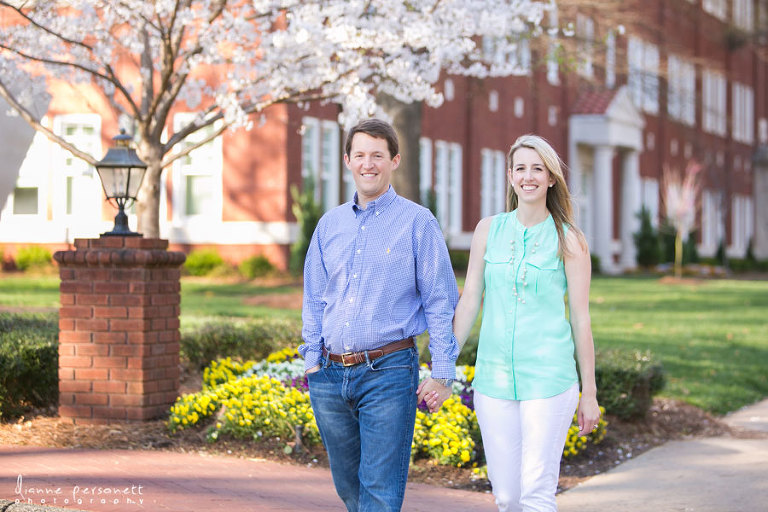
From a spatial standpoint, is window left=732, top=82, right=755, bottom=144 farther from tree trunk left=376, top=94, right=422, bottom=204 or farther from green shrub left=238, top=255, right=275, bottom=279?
tree trunk left=376, top=94, right=422, bottom=204

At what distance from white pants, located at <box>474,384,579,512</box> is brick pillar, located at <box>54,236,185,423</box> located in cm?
391

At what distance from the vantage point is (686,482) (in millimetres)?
7113

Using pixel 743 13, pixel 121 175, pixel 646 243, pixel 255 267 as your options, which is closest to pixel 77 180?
pixel 255 267

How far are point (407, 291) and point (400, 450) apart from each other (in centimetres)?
61

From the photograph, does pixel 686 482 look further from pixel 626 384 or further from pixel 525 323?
pixel 525 323

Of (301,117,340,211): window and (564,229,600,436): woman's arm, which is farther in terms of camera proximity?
(301,117,340,211): window

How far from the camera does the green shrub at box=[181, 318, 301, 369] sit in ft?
31.8

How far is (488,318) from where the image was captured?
4.55 metres

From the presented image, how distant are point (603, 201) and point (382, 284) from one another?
31.3 meters

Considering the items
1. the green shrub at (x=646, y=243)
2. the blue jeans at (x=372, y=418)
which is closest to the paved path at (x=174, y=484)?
the blue jeans at (x=372, y=418)

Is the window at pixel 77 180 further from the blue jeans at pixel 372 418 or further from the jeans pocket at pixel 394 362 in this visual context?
the jeans pocket at pixel 394 362

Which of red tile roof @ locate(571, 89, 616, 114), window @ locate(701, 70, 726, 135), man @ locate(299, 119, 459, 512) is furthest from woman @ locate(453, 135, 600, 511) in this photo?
window @ locate(701, 70, 726, 135)

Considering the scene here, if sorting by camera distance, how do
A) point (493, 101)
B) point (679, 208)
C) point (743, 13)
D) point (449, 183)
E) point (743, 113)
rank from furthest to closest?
point (743, 113)
point (743, 13)
point (679, 208)
point (493, 101)
point (449, 183)

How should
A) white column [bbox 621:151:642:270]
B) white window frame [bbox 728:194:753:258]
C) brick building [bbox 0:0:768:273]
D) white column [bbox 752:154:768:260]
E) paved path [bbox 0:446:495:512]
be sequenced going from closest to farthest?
1. paved path [bbox 0:446:495:512]
2. brick building [bbox 0:0:768:273]
3. white column [bbox 621:151:642:270]
4. white window frame [bbox 728:194:753:258]
5. white column [bbox 752:154:768:260]
